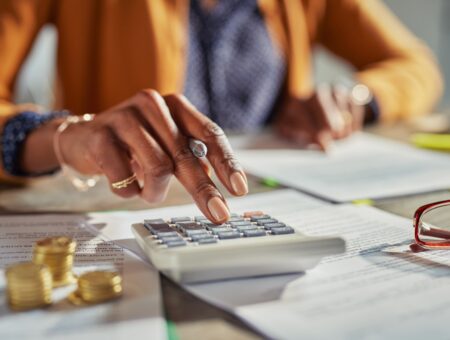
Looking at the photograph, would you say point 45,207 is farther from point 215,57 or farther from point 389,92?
point 389,92

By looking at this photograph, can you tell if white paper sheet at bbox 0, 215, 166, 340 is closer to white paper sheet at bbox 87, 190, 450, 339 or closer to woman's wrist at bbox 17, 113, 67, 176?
white paper sheet at bbox 87, 190, 450, 339

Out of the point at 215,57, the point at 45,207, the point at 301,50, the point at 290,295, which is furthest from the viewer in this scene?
the point at 301,50

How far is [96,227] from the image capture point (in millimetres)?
640

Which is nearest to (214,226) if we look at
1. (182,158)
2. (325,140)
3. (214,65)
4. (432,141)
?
(182,158)

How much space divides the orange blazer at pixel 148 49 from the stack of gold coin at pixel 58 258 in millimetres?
474

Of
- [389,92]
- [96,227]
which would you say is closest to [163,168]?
[96,227]

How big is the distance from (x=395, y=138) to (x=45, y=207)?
70cm

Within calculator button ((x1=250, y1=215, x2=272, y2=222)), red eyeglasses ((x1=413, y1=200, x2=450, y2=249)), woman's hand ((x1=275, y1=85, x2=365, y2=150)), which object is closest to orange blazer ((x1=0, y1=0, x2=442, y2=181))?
woman's hand ((x1=275, y1=85, x2=365, y2=150))

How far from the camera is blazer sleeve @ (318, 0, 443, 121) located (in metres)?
1.43

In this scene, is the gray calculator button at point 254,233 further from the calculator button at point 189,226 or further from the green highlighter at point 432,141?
the green highlighter at point 432,141

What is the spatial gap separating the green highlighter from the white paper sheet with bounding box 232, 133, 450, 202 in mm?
37

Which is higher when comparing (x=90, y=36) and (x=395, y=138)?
(x=90, y=36)

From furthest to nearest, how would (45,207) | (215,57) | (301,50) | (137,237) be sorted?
(301,50) → (215,57) → (45,207) → (137,237)

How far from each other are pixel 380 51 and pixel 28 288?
4.24ft
